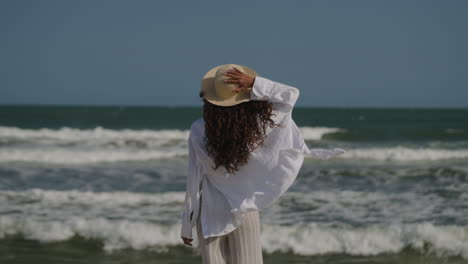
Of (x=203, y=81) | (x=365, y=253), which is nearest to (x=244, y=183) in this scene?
(x=203, y=81)

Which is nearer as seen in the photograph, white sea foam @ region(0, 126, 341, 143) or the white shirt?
the white shirt

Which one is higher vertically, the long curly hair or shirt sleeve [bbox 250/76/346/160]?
shirt sleeve [bbox 250/76/346/160]

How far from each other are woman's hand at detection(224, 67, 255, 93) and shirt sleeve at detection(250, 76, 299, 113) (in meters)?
0.03

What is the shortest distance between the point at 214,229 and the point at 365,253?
9.99 feet

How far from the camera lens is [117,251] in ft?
17.5

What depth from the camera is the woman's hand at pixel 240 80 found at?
8.05ft

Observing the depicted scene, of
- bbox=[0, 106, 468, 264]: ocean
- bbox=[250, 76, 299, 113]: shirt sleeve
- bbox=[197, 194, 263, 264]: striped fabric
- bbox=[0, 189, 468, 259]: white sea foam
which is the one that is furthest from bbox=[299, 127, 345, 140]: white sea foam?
bbox=[250, 76, 299, 113]: shirt sleeve

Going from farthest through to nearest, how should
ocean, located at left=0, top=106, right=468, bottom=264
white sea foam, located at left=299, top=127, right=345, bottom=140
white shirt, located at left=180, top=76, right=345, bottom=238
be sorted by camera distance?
1. white sea foam, located at left=299, top=127, right=345, bottom=140
2. ocean, located at left=0, top=106, right=468, bottom=264
3. white shirt, located at left=180, top=76, right=345, bottom=238

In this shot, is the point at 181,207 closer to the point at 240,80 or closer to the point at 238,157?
the point at 238,157

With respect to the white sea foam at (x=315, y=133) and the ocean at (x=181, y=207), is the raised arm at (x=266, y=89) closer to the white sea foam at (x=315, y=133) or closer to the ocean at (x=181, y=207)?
the ocean at (x=181, y=207)

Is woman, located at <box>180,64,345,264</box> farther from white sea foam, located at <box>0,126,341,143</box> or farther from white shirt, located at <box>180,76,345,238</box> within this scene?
white sea foam, located at <box>0,126,341,143</box>

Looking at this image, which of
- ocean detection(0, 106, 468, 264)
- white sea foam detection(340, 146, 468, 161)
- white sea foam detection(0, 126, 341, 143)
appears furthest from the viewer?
white sea foam detection(0, 126, 341, 143)

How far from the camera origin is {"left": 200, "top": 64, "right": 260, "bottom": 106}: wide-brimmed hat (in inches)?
95.7

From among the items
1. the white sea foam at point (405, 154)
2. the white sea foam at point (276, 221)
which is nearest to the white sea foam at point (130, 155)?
the white sea foam at point (405, 154)
